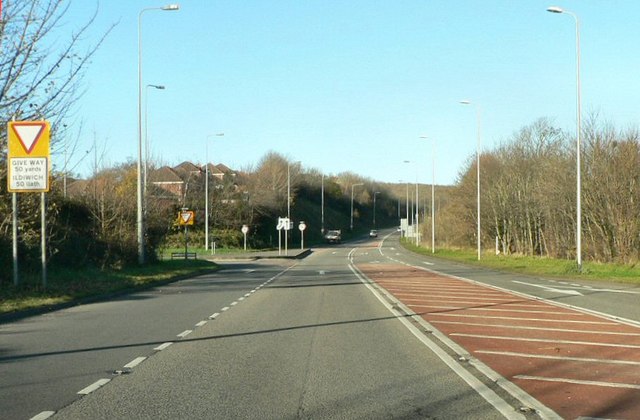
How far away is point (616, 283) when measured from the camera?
2673 cm

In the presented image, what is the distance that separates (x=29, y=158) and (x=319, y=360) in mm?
12670

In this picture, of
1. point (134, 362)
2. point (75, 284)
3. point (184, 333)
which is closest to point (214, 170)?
point (75, 284)

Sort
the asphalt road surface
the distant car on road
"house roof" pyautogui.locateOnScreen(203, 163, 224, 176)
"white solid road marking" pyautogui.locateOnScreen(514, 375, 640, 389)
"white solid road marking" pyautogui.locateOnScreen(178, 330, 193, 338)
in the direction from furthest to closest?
the distant car on road → "house roof" pyautogui.locateOnScreen(203, 163, 224, 176) → "white solid road marking" pyautogui.locateOnScreen(178, 330, 193, 338) → "white solid road marking" pyautogui.locateOnScreen(514, 375, 640, 389) → the asphalt road surface

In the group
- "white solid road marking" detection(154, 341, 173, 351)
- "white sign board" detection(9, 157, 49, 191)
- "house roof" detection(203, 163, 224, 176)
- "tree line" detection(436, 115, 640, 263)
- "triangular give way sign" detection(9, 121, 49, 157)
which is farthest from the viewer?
"house roof" detection(203, 163, 224, 176)

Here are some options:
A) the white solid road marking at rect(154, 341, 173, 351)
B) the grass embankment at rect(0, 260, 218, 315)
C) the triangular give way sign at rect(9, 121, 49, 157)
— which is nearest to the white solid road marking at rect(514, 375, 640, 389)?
the white solid road marking at rect(154, 341, 173, 351)

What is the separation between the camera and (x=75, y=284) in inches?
875

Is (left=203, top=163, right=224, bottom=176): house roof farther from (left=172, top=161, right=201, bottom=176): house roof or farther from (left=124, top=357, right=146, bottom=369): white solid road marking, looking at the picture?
(left=124, top=357, right=146, bottom=369): white solid road marking

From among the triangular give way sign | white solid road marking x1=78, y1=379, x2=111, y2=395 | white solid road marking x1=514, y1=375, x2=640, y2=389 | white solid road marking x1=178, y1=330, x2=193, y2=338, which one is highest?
the triangular give way sign

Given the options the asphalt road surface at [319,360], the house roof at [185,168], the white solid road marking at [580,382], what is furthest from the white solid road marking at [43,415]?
the house roof at [185,168]

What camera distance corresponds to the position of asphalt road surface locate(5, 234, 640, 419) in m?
7.21

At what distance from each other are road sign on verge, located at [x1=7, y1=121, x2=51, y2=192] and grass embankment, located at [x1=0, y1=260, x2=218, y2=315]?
2807 mm

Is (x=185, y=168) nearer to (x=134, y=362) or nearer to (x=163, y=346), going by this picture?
(x=163, y=346)

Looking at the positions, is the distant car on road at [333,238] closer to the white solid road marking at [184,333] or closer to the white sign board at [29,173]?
the white sign board at [29,173]

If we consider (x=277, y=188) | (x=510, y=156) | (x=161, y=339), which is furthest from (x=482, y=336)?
(x=277, y=188)
